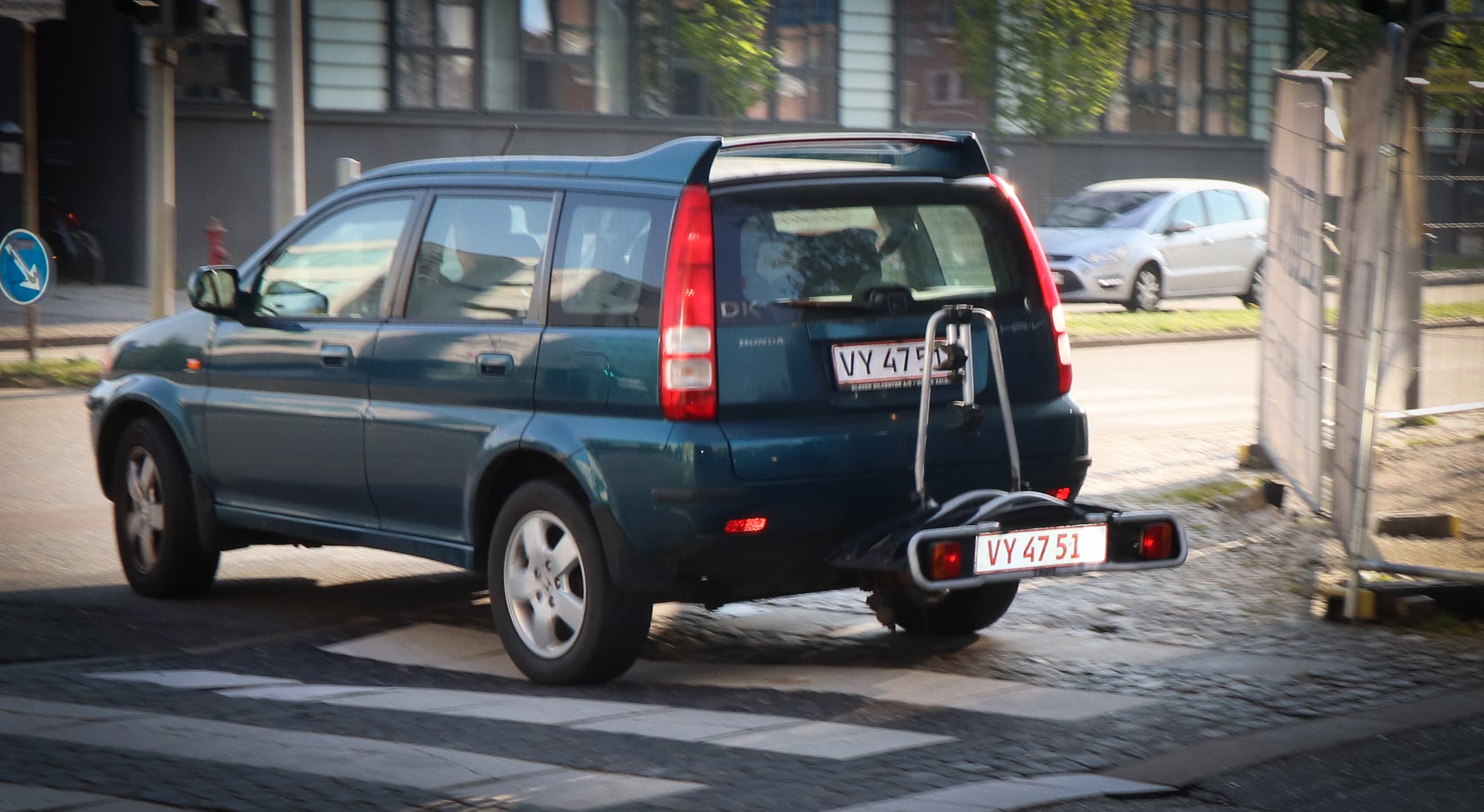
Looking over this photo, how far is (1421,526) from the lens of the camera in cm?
854

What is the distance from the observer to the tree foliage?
95.9ft

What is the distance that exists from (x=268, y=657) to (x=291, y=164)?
401 inches

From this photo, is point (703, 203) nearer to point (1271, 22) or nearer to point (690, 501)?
point (690, 501)

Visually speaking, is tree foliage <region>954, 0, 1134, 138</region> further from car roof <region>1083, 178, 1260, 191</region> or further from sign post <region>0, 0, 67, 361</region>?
sign post <region>0, 0, 67, 361</region>

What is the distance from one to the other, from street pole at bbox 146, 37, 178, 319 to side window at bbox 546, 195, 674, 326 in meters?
10.3

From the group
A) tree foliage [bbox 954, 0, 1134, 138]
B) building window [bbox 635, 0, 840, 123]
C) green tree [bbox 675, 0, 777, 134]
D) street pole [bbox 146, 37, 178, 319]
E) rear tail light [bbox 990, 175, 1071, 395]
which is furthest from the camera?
building window [bbox 635, 0, 840, 123]

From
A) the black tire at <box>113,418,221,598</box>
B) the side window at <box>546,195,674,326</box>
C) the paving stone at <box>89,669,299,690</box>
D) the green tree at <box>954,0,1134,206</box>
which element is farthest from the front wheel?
the paving stone at <box>89,669,299,690</box>

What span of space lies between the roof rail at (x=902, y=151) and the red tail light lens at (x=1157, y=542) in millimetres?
1312

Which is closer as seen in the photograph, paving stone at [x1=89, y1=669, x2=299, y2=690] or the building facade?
paving stone at [x1=89, y1=669, x2=299, y2=690]

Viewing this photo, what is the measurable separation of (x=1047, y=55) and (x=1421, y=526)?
21963 millimetres

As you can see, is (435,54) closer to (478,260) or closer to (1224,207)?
(1224,207)

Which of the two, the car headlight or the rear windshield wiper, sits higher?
the car headlight

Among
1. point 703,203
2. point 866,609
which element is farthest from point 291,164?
point 703,203

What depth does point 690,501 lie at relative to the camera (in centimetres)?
585
